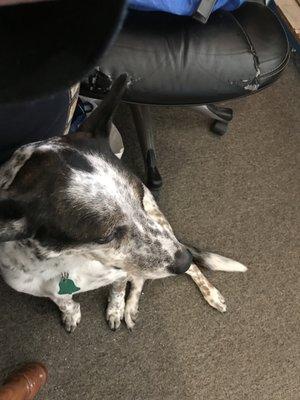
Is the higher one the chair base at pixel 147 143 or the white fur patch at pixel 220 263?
the chair base at pixel 147 143

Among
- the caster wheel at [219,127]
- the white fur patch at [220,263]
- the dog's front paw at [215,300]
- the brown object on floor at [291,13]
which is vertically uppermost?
the brown object on floor at [291,13]

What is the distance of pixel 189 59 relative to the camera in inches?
66.2

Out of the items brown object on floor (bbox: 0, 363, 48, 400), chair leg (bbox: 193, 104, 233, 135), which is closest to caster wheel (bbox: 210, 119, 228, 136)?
chair leg (bbox: 193, 104, 233, 135)

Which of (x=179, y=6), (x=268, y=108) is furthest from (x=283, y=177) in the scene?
(x=179, y=6)

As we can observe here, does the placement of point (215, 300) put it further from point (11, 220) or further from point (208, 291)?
point (11, 220)

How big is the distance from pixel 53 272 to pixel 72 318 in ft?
1.27

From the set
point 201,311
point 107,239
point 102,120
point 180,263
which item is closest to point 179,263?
point 180,263

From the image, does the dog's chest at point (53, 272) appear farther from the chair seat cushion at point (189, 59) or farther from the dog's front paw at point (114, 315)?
the chair seat cushion at point (189, 59)

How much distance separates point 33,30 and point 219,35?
1.13m

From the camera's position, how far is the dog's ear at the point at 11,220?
3.62 feet

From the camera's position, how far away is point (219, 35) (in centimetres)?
171

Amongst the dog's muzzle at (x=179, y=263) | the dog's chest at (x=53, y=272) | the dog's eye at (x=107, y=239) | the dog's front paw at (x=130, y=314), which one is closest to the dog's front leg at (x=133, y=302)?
the dog's front paw at (x=130, y=314)

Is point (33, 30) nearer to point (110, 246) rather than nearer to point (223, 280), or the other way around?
point (110, 246)

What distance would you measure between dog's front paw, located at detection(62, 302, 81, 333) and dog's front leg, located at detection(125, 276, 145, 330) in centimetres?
20
